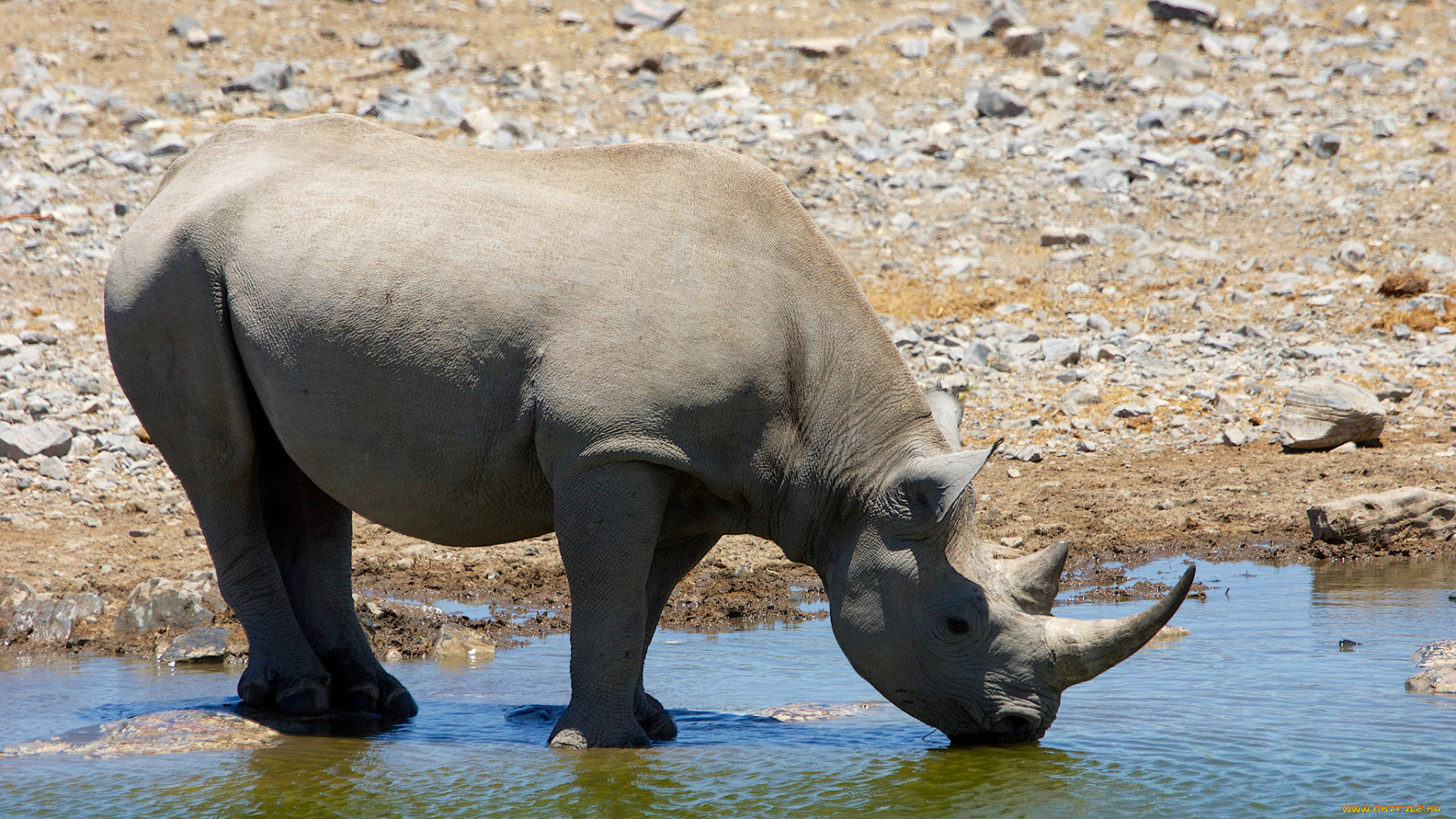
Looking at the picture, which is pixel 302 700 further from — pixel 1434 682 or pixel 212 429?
pixel 1434 682

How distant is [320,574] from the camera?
21.1 feet

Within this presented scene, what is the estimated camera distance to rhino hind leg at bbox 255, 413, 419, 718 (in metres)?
6.25

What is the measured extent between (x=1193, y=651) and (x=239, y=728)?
4297 mm

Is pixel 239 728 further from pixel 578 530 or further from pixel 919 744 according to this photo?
pixel 919 744

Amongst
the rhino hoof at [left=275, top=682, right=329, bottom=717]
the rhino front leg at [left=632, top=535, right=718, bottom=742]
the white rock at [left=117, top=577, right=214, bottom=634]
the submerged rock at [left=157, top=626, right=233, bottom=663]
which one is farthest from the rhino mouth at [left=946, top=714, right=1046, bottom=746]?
the white rock at [left=117, top=577, right=214, bottom=634]

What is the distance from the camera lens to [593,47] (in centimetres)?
2264

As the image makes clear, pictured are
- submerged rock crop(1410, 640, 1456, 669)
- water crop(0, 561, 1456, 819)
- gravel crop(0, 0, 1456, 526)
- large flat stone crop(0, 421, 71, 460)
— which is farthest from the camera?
gravel crop(0, 0, 1456, 526)


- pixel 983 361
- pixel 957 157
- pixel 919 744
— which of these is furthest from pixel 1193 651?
pixel 957 157

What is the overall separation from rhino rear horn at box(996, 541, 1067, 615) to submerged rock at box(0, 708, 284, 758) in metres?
2.90

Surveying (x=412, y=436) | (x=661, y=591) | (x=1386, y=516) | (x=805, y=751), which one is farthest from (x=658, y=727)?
(x=1386, y=516)

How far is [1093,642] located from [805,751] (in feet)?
3.75

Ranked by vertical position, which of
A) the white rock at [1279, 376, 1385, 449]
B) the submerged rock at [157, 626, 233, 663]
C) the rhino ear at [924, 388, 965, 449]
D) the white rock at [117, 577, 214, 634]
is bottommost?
the submerged rock at [157, 626, 233, 663]

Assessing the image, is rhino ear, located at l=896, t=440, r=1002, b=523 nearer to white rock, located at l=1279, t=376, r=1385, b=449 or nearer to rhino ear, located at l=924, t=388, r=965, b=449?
rhino ear, located at l=924, t=388, r=965, b=449

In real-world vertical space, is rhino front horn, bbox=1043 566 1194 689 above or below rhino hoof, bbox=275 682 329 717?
above
